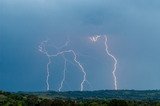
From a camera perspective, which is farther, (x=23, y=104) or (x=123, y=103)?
(x=23, y=104)

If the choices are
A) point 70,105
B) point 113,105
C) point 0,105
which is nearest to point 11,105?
point 0,105

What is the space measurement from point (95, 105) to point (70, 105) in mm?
8488

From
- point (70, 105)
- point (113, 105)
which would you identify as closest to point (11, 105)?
point (70, 105)

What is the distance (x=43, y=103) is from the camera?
12431 centimetres

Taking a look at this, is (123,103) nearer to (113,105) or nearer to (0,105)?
(113,105)

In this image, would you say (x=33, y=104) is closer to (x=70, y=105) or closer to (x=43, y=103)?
(x=43, y=103)

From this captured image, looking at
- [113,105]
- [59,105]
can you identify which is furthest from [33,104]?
[113,105]

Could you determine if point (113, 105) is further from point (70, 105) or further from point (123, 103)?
point (70, 105)

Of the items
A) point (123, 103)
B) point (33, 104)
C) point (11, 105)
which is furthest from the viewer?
point (33, 104)

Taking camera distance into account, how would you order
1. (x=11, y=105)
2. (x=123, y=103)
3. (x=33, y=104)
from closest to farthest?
(x=123, y=103), (x=11, y=105), (x=33, y=104)

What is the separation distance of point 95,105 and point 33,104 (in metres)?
17.9

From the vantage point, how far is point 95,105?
409ft

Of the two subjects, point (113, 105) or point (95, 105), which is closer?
point (113, 105)

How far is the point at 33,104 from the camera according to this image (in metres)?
132
